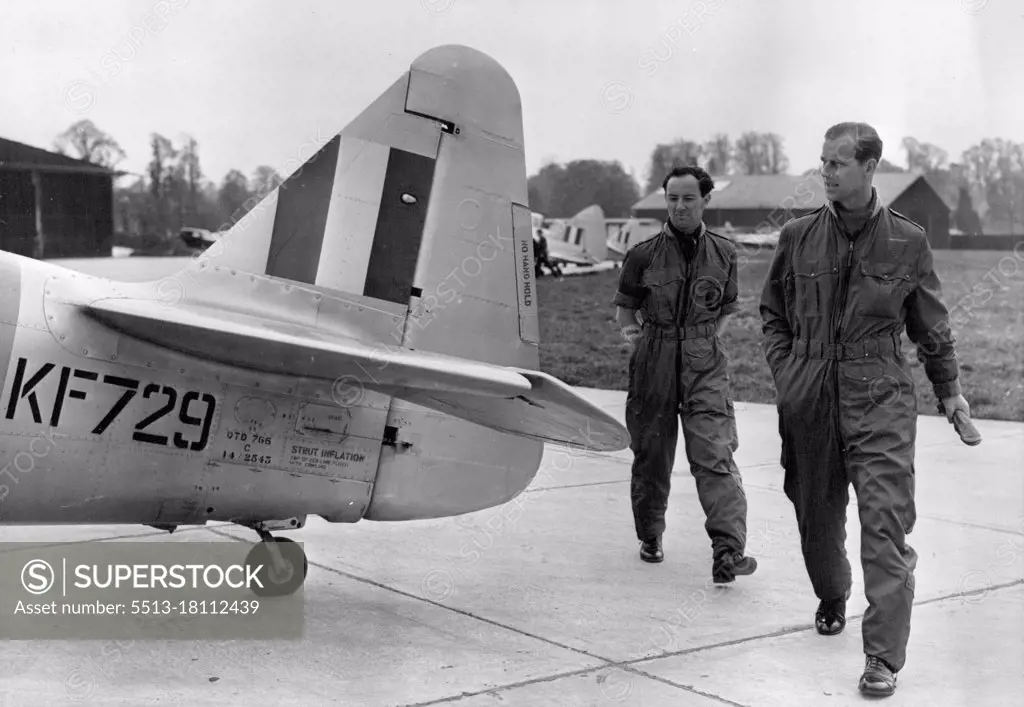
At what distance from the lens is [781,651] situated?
3748mm

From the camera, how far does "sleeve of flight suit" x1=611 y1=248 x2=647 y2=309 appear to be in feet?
16.3

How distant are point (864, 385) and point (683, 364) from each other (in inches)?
53.2

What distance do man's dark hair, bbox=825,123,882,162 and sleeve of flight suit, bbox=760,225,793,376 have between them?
1.28 feet

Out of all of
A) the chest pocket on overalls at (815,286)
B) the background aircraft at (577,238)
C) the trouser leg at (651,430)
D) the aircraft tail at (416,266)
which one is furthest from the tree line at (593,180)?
the chest pocket on overalls at (815,286)

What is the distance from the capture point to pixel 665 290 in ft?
15.9

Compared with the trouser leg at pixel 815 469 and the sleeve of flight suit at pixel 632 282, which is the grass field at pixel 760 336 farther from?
the trouser leg at pixel 815 469

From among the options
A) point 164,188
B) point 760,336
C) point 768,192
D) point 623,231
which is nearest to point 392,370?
point 164,188

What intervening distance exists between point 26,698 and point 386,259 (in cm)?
187

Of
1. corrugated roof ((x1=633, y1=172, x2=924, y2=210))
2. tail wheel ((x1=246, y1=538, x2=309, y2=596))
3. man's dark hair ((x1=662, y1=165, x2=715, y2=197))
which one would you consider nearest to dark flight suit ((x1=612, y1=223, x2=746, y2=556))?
man's dark hair ((x1=662, y1=165, x2=715, y2=197))

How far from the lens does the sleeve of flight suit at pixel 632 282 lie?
16.3ft

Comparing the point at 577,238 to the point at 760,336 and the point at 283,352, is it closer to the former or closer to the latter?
the point at 760,336

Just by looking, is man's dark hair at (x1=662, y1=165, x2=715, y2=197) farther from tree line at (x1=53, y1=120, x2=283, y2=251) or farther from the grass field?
the grass field

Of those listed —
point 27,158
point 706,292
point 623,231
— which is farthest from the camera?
point 623,231

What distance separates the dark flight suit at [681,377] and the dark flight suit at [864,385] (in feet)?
3.21
